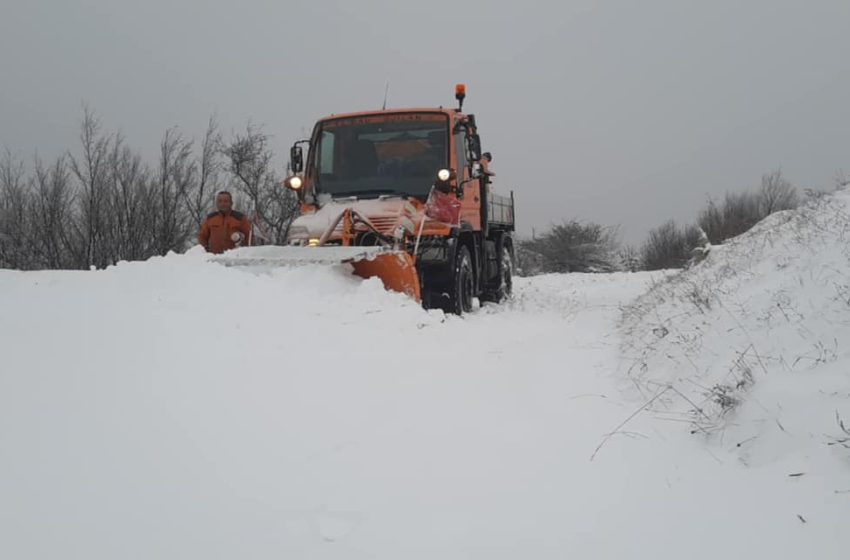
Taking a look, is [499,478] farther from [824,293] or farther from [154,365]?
[824,293]

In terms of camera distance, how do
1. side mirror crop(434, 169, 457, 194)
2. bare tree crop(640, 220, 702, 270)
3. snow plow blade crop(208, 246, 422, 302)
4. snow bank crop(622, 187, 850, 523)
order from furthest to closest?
bare tree crop(640, 220, 702, 270) → side mirror crop(434, 169, 457, 194) → snow plow blade crop(208, 246, 422, 302) → snow bank crop(622, 187, 850, 523)

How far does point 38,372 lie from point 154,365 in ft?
1.67

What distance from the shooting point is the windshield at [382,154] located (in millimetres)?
7484

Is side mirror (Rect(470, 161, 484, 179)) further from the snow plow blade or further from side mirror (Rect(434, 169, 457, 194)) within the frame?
the snow plow blade

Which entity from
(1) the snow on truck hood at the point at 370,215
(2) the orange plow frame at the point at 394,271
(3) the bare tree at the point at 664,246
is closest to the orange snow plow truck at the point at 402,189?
(1) the snow on truck hood at the point at 370,215

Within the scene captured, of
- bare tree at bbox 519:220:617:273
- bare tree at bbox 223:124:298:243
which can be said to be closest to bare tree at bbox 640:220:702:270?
bare tree at bbox 519:220:617:273

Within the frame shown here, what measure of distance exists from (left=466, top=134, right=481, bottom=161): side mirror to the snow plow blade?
8.64ft

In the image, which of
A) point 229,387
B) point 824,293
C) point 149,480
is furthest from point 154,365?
point 824,293

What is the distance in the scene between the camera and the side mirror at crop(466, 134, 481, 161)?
26.7 feet

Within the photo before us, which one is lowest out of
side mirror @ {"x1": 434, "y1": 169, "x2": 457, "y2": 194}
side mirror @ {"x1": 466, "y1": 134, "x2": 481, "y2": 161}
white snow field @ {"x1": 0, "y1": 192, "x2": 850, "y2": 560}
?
white snow field @ {"x1": 0, "y1": 192, "x2": 850, "y2": 560}

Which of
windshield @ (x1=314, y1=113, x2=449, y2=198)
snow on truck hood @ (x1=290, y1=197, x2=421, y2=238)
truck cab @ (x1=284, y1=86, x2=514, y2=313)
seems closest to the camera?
snow on truck hood @ (x1=290, y1=197, x2=421, y2=238)

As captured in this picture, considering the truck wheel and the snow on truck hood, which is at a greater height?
the snow on truck hood

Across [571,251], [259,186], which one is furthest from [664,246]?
[259,186]

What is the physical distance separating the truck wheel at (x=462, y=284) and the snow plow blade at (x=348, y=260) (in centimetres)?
137
